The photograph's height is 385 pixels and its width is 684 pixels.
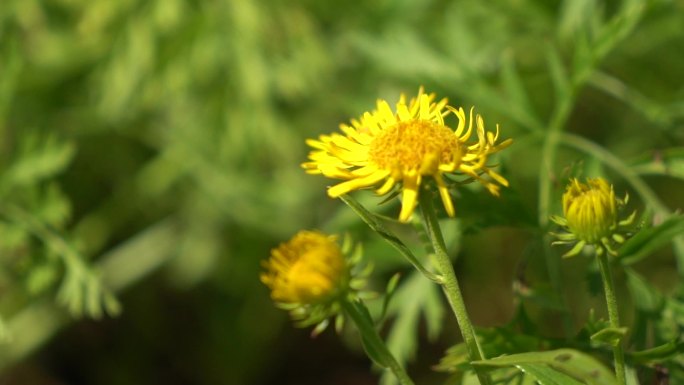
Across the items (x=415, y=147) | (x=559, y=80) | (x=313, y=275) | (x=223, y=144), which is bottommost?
(x=313, y=275)

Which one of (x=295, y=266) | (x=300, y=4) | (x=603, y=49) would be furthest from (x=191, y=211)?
(x=295, y=266)

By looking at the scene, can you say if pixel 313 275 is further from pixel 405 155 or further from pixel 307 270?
pixel 405 155

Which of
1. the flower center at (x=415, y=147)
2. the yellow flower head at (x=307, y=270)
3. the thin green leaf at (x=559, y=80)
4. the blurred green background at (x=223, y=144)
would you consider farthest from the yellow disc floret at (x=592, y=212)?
the blurred green background at (x=223, y=144)

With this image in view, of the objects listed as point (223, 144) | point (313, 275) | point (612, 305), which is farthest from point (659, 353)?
point (223, 144)

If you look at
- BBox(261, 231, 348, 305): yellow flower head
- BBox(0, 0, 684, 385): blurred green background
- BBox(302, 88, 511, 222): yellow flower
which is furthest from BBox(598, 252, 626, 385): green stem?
BBox(0, 0, 684, 385): blurred green background

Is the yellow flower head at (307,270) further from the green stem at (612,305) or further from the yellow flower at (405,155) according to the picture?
the green stem at (612,305)

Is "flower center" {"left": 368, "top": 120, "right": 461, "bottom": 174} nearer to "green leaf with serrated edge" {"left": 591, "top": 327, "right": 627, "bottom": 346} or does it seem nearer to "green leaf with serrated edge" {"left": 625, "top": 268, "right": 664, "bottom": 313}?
"green leaf with serrated edge" {"left": 591, "top": 327, "right": 627, "bottom": 346}
